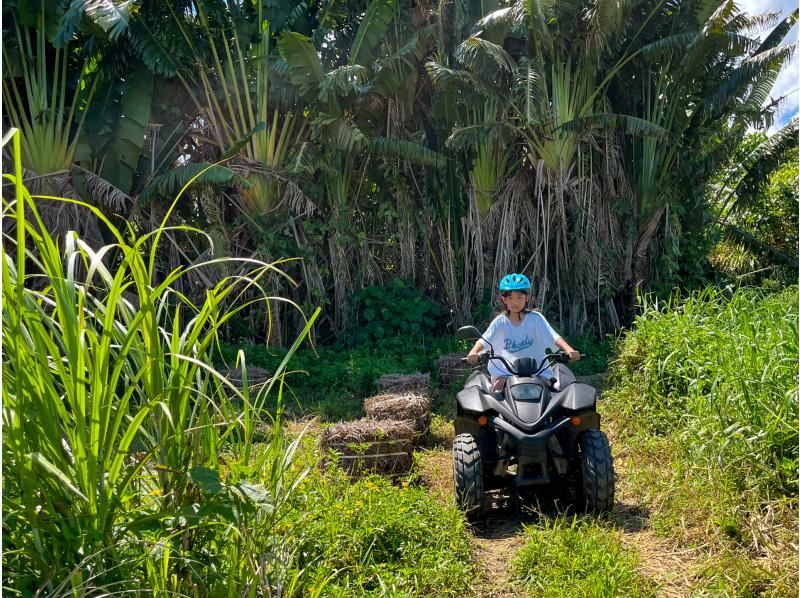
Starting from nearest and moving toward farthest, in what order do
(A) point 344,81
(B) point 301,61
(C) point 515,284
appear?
(C) point 515,284 → (A) point 344,81 → (B) point 301,61

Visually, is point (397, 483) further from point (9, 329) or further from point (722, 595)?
point (9, 329)

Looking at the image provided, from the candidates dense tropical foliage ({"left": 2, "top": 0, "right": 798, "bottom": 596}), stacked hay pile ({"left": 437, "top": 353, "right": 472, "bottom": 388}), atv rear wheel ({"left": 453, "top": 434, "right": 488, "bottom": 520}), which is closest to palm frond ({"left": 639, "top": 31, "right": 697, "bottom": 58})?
dense tropical foliage ({"left": 2, "top": 0, "right": 798, "bottom": 596})

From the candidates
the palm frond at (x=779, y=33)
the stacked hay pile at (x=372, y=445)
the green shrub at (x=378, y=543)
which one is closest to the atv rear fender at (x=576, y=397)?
the green shrub at (x=378, y=543)

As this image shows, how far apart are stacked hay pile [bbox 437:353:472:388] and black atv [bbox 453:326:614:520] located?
3.92m

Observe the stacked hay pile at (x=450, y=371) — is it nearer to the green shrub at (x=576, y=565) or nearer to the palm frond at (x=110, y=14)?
the green shrub at (x=576, y=565)

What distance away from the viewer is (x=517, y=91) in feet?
33.5

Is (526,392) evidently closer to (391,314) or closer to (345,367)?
(345,367)

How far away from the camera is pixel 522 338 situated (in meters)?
5.14

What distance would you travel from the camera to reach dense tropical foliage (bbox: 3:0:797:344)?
32.8 feet

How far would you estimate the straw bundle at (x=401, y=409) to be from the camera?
6.18 meters

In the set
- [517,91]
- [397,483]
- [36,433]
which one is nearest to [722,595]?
[397,483]

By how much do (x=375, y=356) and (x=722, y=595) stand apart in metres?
6.94

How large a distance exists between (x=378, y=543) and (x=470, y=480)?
872mm

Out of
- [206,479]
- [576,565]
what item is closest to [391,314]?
[576,565]
